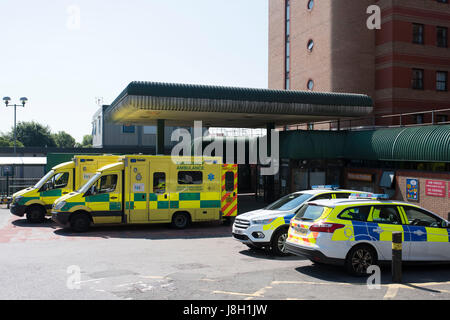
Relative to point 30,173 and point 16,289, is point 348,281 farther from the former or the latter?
point 30,173

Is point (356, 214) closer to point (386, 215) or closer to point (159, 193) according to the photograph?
point (386, 215)

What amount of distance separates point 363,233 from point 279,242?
2929 millimetres

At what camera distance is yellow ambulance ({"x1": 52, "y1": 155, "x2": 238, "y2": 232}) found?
54.6ft

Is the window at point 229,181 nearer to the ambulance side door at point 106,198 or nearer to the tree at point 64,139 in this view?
the ambulance side door at point 106,198

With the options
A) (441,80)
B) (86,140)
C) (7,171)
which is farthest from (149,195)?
(86,140)

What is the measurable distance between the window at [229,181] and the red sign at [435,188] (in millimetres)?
8094

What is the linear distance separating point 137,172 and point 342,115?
11.7 metres

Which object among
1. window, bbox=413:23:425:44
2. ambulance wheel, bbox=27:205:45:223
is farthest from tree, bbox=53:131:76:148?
ambulance wheel, bbox=27:205:45:223

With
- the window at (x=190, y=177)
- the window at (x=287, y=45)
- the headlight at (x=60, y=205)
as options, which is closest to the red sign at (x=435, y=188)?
the window at (x=190, y=177)

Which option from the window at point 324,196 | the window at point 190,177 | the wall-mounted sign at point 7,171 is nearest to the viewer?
the window at point 324,196

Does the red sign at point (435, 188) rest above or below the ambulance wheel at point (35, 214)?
above

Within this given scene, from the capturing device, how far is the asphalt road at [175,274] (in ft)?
27.0

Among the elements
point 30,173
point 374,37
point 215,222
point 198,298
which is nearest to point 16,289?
point 198,298

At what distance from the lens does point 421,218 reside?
33.7 feet
